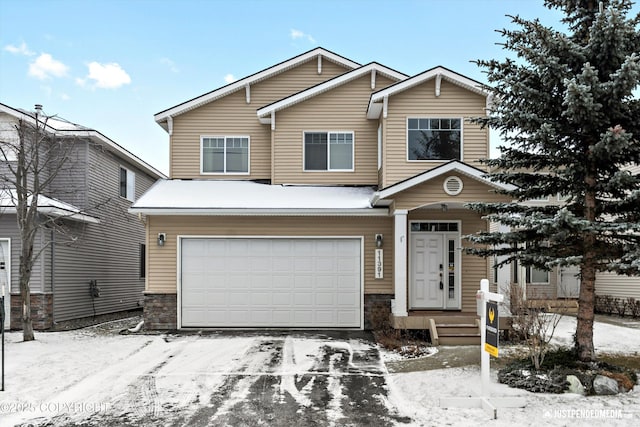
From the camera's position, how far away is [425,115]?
13.2 m

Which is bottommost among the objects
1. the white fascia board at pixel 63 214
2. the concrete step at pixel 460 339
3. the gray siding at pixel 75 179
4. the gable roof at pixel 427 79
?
the concrete step at pixel 460 339

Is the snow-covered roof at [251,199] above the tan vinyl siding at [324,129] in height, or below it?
below

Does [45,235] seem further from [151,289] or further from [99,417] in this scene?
[99,417]

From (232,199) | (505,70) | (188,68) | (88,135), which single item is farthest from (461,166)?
(188,68)

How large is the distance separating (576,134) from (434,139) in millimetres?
5506

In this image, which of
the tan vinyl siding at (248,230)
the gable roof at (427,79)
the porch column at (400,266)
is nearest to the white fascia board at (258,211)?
the tan vinyl siding at (248,230)

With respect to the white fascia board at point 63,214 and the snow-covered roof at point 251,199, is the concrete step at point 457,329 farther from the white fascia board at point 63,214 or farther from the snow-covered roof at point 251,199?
the white fascia board at point 63,214

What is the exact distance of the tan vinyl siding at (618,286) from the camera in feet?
54.5

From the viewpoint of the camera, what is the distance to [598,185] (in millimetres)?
7852

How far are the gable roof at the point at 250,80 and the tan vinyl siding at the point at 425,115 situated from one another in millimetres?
3299

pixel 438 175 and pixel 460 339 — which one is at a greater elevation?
pixel 438 175

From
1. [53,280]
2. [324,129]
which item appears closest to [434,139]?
[324,129]

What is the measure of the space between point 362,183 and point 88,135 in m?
8.31

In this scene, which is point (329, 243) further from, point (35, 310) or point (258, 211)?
point (35, 310)
